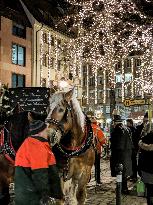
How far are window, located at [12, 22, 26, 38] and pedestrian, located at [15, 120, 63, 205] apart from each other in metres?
36.8

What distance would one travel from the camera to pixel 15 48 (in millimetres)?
40875

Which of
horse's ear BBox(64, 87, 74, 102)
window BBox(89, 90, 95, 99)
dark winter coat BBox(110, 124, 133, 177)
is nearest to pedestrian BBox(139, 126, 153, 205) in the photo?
horse's ear BBox(64, 87, 74, 102)

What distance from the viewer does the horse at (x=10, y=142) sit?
24.6ft

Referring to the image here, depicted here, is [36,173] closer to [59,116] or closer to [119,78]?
[59,116]

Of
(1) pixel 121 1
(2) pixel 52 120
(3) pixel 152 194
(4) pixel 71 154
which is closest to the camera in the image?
(2) pixel 52 120

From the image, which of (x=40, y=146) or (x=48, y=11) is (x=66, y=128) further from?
(x=48, y=11)

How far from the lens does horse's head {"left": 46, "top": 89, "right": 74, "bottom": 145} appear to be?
6.63 metres

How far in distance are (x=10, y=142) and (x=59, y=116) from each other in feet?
3.93

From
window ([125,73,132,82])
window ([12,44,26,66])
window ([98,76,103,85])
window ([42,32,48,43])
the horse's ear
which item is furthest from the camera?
window ([98,76,103,85])

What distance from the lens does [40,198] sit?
5.02 meters

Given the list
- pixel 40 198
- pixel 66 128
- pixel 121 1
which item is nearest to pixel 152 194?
pixel 66 128

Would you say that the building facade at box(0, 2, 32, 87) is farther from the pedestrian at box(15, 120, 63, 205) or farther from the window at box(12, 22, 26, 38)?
the pedestrian at box(15, 120, 63, 205)

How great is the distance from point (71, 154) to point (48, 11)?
41.9 m

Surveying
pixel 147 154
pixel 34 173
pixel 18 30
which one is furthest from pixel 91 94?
pixel 34 173
